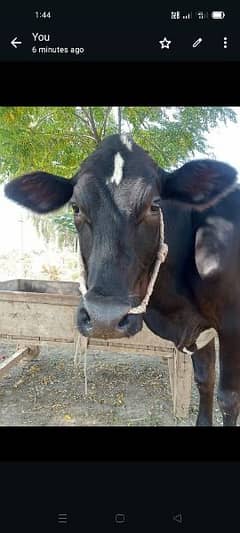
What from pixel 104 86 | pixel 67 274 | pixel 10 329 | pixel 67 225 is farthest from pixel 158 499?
pixel 67 274

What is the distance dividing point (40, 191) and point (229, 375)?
1126 millimetres

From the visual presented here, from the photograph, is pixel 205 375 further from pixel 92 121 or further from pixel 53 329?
pixel 92 121

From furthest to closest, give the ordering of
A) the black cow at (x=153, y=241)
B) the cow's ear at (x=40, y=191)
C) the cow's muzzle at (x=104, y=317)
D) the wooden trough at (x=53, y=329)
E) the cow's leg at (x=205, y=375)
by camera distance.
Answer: the wooden trough at (x=53, y=329), the cow's leg at (x=205, y=375), the cow's ear at (x=40, y=191), the black cow at (x=153, y=241), the cow's muzzle at (x=104, y=317)

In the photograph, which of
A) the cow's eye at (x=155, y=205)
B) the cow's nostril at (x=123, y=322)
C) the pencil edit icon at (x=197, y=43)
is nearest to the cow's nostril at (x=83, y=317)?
the cow's nostril at (x=123, y=322)

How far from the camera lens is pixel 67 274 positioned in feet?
16.1

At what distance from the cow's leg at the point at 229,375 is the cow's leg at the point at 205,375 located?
34cm

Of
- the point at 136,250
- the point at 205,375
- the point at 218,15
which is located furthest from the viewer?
the point at 205,375

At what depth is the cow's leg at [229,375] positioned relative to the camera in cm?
157

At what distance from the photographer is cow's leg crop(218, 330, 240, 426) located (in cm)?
157

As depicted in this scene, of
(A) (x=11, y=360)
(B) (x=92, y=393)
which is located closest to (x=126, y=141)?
(B) (x=92, y=393)

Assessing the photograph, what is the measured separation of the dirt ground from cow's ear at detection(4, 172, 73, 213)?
4.75 feet

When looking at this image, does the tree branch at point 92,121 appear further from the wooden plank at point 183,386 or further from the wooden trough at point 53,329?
the wooden plank at point 183,386

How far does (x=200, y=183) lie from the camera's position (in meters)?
1.35

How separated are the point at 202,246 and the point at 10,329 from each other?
1.77 m
